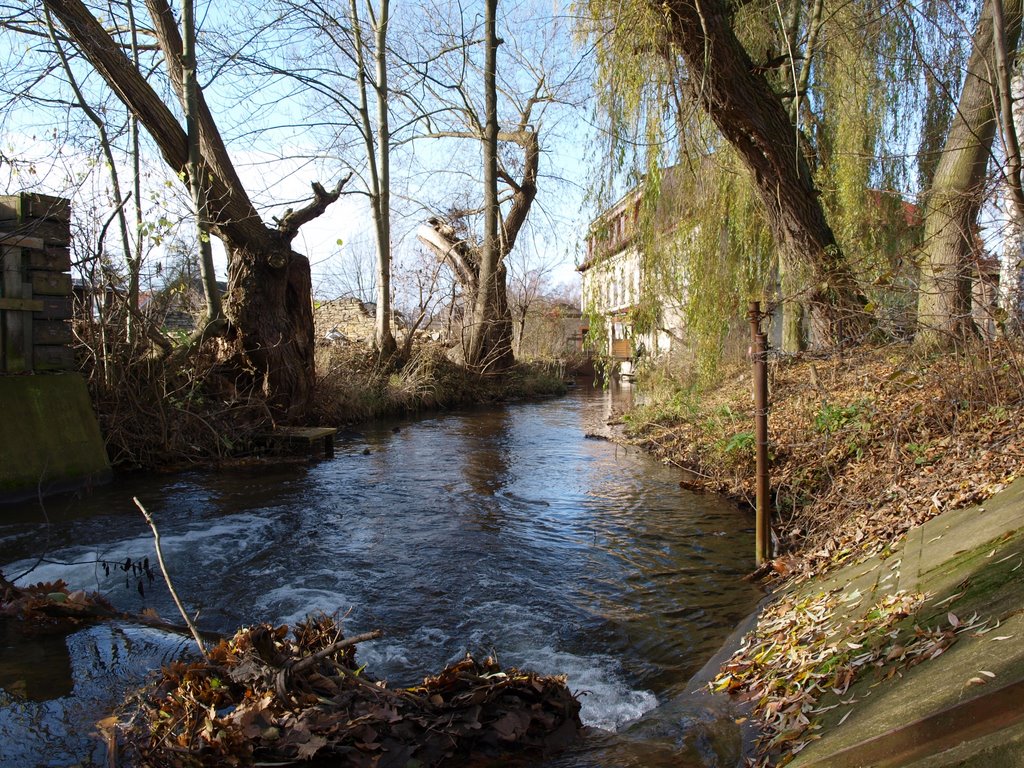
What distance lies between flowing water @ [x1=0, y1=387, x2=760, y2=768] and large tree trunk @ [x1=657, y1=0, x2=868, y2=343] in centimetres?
241

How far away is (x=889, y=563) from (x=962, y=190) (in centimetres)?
498

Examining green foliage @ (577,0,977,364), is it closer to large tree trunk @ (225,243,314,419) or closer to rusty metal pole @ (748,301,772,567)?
rusty metal pole @ (748,301,772,567)

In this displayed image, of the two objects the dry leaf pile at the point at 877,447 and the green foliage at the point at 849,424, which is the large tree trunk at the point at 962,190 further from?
the green foliage at the point at 849,424

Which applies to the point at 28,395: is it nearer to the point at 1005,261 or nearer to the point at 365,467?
the point at 365,467

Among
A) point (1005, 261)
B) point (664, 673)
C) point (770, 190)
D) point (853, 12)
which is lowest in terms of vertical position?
point (664, 673)

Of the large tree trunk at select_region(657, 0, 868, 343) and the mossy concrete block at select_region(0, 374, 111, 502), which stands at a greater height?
the large tree trunk at select_region(657, 0, 868, 343)

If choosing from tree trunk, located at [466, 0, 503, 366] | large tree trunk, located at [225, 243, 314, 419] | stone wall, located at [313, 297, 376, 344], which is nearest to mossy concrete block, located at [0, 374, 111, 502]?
large tree trunk, located at [225, 243, 314, 419]

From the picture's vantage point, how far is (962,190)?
7.17 meters

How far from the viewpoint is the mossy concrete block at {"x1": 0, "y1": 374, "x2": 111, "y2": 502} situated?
7.29 metres

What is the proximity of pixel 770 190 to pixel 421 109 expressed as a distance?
12.5 meters

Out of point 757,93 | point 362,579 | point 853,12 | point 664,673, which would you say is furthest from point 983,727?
point 853,12

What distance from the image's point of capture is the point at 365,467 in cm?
980

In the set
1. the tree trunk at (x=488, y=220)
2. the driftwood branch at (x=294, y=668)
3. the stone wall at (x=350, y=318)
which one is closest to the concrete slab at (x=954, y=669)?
the driftwood branch at (x=294, y=668)

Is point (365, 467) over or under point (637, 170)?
under
